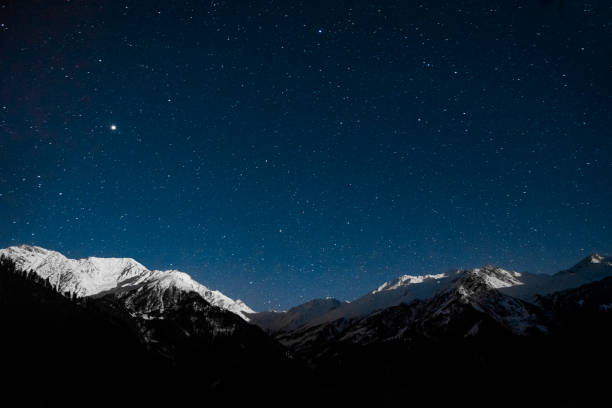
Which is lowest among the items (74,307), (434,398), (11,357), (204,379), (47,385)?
(434,398)

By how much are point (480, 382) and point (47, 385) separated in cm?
17463

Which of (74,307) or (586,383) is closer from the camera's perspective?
(586,383)

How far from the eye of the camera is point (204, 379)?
19050 centimetres

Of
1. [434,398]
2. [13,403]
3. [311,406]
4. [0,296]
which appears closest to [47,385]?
[13,403]

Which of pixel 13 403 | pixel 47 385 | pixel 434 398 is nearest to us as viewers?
pixel 13 403

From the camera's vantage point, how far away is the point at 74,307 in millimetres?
190875

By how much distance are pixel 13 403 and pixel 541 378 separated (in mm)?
195563

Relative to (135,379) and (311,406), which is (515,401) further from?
(135,379)

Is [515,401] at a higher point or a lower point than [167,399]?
lower

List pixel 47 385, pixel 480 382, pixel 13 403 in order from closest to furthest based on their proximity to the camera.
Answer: pixel 13 403
pixel 47 385
pixel 480 382

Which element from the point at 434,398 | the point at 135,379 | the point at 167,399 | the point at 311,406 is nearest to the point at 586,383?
the point at 434,398

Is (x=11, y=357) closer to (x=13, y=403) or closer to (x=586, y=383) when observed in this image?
(x=13, y=403)

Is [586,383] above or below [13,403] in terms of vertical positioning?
below

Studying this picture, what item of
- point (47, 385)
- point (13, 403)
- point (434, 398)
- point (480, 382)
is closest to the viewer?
point (13, 403)
